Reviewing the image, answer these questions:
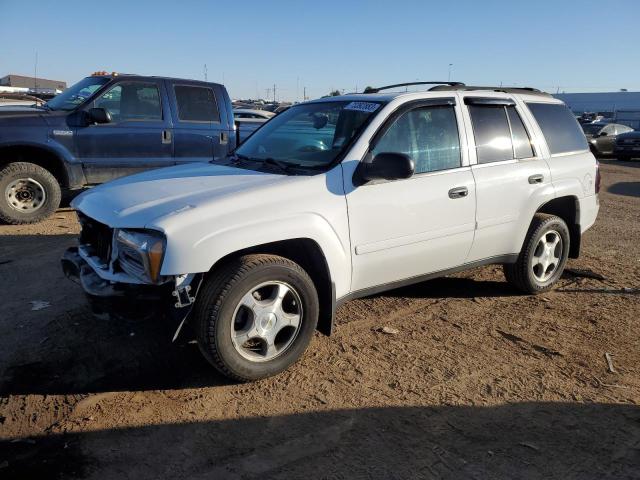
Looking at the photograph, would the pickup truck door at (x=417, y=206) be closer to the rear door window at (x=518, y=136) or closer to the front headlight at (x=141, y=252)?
the rear door window at (x=518, y=136)

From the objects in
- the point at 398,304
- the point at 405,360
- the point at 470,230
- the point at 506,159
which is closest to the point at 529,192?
the point at 506,159

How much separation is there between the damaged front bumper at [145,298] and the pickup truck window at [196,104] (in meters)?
5.16

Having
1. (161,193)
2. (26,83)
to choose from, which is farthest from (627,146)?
(26,83)

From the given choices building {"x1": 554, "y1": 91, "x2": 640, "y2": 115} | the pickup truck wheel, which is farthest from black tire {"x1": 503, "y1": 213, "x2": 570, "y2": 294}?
building {"x1": 554, "y1": 91, "x2": 640, "y2": 115}

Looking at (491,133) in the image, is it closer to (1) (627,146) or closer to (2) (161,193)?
(2) (161,193)

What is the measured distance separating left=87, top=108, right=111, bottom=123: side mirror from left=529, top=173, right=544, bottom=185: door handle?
5.27 meters

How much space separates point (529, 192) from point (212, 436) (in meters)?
3.30

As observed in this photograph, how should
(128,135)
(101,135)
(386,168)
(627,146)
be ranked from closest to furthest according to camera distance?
(386,168)
(101,135)
(128,135)
(627,146)

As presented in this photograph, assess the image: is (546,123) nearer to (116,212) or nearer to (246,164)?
(246,164)

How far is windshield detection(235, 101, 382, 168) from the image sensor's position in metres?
3.88

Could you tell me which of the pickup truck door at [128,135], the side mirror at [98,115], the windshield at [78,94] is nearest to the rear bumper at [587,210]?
the pickup truck door at [128,135]

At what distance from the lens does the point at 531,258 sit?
488 centimetres

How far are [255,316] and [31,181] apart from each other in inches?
206

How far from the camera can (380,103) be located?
13.1 feet
